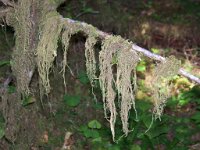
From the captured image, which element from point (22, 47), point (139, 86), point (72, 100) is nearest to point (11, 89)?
point (22, 47)

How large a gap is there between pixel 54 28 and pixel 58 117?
189 centimetres

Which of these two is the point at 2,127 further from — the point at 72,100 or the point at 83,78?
the point at 83,78

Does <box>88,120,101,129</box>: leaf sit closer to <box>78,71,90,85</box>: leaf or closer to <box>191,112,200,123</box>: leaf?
<box>78,71,90,85</box>: leaf

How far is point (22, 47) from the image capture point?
3.79 metres

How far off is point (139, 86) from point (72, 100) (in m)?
1.13

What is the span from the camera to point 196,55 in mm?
6004

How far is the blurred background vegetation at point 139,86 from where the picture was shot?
486 cm

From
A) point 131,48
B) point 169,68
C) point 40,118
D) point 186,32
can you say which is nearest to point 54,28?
point 131,48

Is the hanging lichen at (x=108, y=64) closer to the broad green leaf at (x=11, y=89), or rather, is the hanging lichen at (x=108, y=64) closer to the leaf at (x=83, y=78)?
the broad green leaf at (x=11, y=89)

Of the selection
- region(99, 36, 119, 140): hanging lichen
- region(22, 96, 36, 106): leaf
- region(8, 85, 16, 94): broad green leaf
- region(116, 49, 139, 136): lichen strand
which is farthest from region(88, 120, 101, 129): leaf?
region(116, 49, 139, 136): lichen strand

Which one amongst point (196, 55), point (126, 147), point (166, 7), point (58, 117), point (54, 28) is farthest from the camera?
point (166, 7)

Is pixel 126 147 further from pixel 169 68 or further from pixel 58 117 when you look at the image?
pixel 169 68

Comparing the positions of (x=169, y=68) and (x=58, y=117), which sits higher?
(x=169, y=68)

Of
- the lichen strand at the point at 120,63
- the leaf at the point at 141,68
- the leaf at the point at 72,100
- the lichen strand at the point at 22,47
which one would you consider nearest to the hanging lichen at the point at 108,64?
the lichen strand at the point at 120,63
